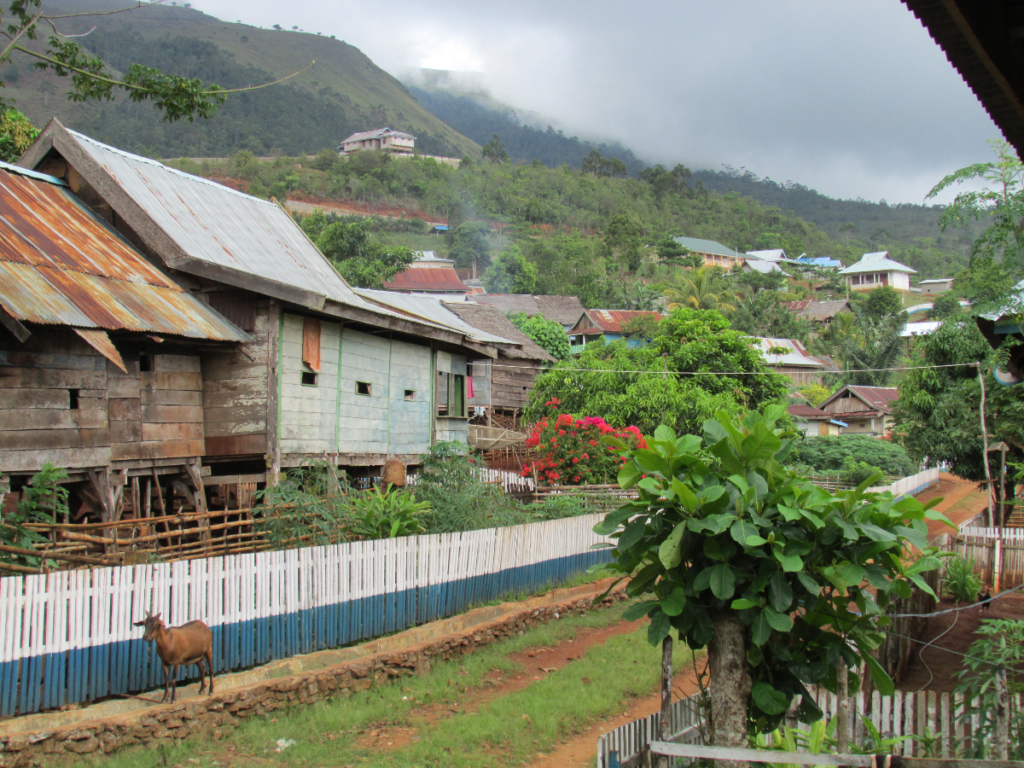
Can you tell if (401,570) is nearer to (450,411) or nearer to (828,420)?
(450,411)

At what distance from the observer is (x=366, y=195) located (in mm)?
104062

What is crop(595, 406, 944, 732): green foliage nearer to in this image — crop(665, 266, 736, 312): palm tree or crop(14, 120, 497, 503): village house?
crop(14, 120, 497, 503): village house

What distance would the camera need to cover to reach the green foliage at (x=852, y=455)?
3844cm

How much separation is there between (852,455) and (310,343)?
31963 millimetres

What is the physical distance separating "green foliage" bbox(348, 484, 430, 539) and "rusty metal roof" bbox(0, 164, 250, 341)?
3.46 metres

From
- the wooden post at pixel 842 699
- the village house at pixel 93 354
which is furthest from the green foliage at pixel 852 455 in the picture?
the wooden post at pixel 842 699

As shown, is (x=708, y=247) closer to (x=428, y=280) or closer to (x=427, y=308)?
(x=428, y=280)

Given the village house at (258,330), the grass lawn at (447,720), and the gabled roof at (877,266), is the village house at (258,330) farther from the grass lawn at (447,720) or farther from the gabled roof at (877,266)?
the gabled roof at (877,266)

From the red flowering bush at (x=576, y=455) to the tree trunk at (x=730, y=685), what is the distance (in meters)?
15.6

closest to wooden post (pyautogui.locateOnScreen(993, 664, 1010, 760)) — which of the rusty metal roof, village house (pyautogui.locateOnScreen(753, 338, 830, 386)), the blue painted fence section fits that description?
the blue painted fence section

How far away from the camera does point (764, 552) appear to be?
14.7 feet

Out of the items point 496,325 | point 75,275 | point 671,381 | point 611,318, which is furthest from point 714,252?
point 75,275

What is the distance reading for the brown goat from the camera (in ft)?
25.1

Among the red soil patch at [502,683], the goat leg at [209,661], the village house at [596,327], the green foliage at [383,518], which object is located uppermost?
the village house at [596,327]
